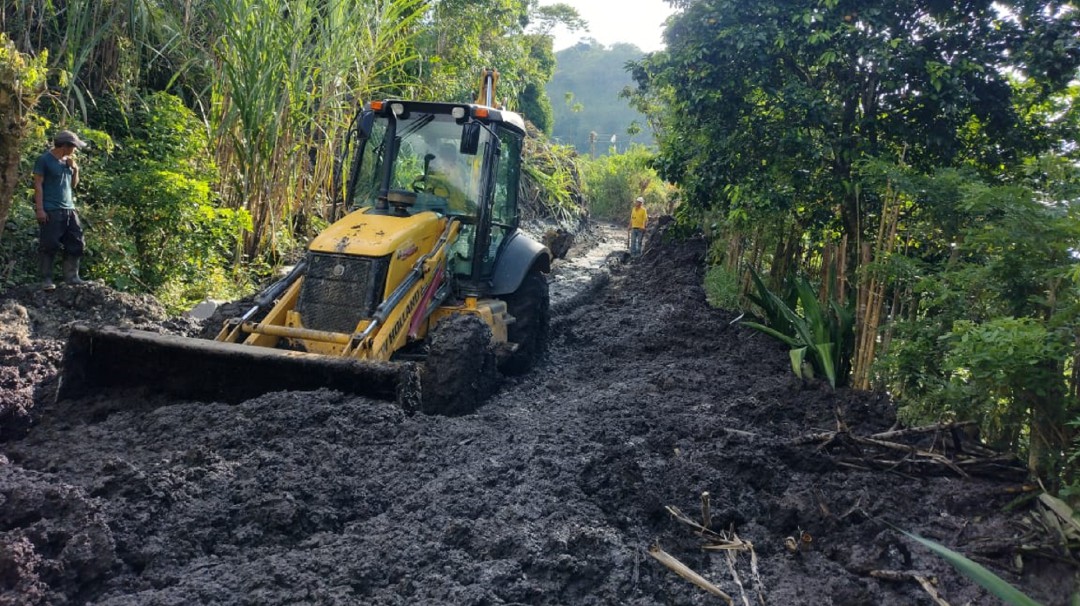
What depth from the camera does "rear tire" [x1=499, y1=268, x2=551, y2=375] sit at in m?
6.62

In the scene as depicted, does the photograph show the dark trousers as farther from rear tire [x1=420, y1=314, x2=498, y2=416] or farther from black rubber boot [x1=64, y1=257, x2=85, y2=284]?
rear tire [x1=420, y1=314, x2=498, y2=416]

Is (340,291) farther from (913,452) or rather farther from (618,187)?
(618,187)

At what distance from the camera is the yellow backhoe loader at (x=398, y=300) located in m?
4.80

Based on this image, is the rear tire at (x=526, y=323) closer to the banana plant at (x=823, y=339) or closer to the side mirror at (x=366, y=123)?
the side mirror at (x=366, y=123)

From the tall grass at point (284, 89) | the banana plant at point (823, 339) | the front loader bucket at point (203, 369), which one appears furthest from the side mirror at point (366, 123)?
the banana plant at point (823, 339)

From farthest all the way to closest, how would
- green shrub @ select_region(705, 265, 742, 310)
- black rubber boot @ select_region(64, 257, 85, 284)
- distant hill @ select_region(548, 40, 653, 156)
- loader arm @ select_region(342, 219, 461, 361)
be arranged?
1. distant hill @ select_region(548, 40, 653, 156)
2. green shrub @ select_region(705, 265, 742, 310)
3. black rubber boot @ select_region(64, 257, 85, 284)
4. loader arm @ select_region(342, 219, 461, 361)

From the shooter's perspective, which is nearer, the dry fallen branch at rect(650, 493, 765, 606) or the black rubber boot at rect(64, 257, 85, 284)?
the dry fallen branch at rect(650, 493, 765, 606)

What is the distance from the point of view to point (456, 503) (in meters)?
3.63

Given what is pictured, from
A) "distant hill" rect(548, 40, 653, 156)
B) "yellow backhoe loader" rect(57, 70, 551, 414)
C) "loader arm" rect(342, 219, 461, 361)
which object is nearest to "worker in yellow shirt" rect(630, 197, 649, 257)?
"yellow backhoe loader" rect(57, 70, 551, 414)

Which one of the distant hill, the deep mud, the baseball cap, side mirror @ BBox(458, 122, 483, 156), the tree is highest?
the distant hill

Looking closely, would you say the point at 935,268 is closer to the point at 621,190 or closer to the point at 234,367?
the point at 234,367

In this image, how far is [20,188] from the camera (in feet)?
23.7

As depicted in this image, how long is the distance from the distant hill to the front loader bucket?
6334cm

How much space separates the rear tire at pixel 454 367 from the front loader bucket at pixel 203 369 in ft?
1.29
